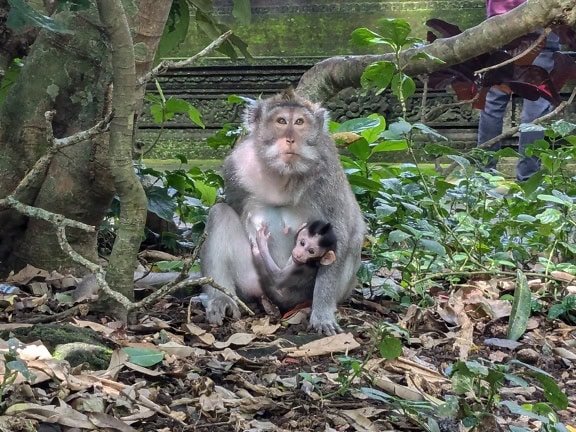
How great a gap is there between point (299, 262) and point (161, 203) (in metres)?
1.12

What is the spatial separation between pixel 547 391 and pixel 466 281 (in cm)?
228

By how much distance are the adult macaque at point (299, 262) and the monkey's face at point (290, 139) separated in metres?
0.30

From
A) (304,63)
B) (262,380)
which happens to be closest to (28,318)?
(262,380)

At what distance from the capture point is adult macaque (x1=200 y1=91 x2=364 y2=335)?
4406 millimetres

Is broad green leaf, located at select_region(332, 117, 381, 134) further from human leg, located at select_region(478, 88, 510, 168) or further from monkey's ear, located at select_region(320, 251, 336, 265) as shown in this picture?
human leg, located at select_region(478, 88, 510, 168)

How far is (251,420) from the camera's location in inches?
110

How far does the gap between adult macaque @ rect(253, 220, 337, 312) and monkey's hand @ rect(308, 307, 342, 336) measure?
27 centimetres

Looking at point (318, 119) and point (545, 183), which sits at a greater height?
point (318, 119)

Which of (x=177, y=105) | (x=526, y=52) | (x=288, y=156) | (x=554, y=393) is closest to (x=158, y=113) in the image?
(x=177, y=105)

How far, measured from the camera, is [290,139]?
438 centimetres

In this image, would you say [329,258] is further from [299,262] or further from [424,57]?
[424,57]

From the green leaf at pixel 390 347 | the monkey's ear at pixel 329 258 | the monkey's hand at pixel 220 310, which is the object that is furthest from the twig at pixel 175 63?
the monkey's ear at pixel 329 258

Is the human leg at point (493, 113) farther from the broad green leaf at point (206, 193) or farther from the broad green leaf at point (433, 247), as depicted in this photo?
the broad green leaf at point (433, 247)

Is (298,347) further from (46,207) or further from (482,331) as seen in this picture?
(46,207)
